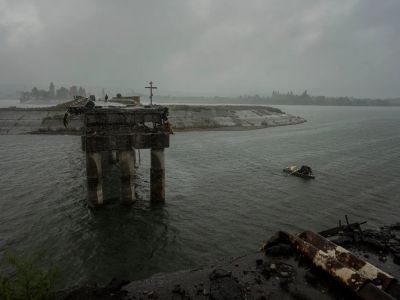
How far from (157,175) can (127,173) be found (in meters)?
2.17

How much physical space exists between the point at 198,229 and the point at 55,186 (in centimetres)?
1585

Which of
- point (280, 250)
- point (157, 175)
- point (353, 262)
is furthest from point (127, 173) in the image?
point (353, 262)

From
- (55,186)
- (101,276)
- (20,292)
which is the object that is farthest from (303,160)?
(20,292)

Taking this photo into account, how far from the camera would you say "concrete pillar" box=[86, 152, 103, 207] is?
21359mm

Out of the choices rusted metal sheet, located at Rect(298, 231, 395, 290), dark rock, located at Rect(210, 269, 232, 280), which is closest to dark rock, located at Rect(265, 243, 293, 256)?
rusted metal sheet, located at Rect(298, 231, 395, 290)

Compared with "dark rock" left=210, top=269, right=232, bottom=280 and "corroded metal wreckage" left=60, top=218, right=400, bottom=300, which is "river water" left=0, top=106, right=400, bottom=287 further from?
"dark rock" left=210, top=269, right=232, bottom=280

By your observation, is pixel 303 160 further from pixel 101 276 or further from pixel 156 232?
pixel 101 276

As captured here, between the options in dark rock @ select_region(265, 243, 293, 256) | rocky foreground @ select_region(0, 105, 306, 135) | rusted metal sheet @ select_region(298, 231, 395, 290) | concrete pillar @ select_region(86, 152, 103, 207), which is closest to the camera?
rusted metal sheet @ select_region(298, 231, 395, 290)

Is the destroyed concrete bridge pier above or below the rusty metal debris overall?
above

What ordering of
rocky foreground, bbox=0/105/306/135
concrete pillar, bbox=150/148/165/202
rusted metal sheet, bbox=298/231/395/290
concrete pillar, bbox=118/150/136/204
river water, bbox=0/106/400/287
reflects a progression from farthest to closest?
rocky foreground, bbox=0/105/306/135
concrete pillar, bbox=150/148/165/202
concrete pillar, bbox=118/150/136/204
river water, bbox=0/106/400/287
rusted metal sheet, bbox=298/231/395/290

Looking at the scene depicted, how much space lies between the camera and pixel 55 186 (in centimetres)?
2936

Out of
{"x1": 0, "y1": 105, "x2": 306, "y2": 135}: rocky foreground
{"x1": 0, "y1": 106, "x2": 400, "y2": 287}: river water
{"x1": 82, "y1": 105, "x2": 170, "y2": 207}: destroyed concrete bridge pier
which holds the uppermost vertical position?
{"x1": 82, "y1": 105, "x2": 170, "y2": 207}: destroyed concrete bridge pier

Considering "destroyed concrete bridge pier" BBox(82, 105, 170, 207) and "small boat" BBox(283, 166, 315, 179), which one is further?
"small boat" BBox(283, 166, 315, 179)

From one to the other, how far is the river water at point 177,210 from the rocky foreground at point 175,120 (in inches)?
892
